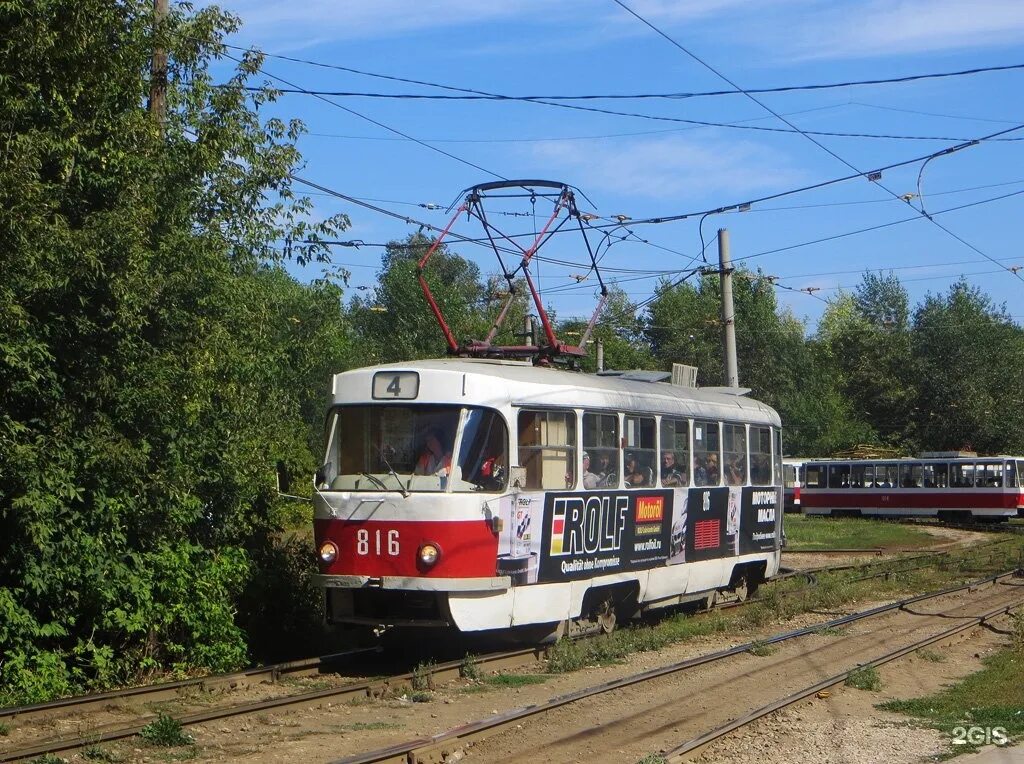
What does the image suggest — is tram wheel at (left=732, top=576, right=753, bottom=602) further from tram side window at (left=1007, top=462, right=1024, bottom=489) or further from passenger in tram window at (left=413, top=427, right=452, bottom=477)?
tram side window at (left=1007, top=462, right=1024, bottom=489)

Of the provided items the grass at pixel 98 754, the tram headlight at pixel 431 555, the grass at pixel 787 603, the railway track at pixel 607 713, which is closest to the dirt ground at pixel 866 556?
the grass at pixel 787 603

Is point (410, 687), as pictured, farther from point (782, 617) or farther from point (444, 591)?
point (782, 617)

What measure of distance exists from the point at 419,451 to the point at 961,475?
3886cm

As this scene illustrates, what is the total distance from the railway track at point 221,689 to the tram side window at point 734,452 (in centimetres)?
524

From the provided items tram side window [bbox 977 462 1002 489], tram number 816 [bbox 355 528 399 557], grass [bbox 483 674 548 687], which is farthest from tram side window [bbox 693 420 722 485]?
tram side window [bbox 977 462 1002 489]

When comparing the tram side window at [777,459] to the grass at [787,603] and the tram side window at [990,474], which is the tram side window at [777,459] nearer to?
the grass at [787,603]

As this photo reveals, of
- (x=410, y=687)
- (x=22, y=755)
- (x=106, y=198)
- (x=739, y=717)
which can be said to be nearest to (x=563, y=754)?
(x=739, y=717)

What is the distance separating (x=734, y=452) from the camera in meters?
17.9

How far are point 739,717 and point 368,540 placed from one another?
13.3ft

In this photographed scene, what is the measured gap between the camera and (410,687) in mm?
11516

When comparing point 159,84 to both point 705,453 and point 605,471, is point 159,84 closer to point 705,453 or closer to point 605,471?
point 605,471

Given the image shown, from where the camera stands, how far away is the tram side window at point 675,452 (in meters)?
15.6

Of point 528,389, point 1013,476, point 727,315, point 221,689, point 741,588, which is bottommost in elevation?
point 221,689

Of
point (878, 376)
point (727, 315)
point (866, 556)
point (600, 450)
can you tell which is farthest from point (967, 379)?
point (600, 450)
